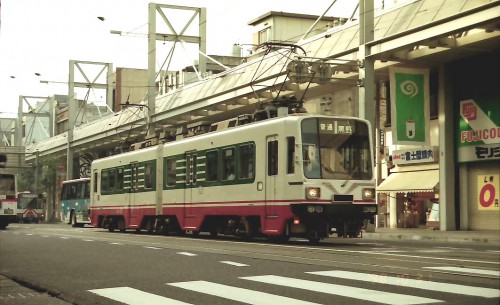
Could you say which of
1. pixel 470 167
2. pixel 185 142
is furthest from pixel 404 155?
pixel 185 142

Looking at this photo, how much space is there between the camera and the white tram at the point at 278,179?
1742 cm

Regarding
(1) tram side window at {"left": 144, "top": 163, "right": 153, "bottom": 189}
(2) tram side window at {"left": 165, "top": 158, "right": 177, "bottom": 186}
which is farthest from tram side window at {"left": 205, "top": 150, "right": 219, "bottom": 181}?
(1) tram side window at {"left": 144, "top": 163, "right": 153, "bottom": 189}

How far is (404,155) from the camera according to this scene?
32094mm

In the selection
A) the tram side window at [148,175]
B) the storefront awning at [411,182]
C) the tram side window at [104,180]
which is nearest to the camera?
the tram side window at [148,175]

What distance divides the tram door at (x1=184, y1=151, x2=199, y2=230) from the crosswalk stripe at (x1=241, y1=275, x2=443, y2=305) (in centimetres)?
1263

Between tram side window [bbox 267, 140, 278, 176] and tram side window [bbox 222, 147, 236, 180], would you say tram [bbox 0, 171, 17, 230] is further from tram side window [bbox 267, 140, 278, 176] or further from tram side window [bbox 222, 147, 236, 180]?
tram side window [bbox 267, 140, 278, 176]

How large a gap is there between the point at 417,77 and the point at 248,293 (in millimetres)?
22202

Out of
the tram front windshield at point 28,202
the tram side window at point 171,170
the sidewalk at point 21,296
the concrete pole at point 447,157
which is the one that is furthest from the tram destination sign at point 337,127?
the tram front windshield at point 28,202

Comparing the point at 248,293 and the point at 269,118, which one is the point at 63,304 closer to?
the point at 248,293

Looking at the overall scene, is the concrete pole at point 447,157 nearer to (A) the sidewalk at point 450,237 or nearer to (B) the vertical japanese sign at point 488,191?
(B) the vertical japanese sign at point 488,191

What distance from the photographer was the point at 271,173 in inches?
718

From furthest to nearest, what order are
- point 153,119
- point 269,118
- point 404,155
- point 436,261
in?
point 153,119 → point 404,155 → point 269,118 → point 436,261

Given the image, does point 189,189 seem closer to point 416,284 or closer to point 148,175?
point 148,175

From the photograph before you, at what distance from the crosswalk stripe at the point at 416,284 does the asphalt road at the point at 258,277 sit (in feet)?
0.03
